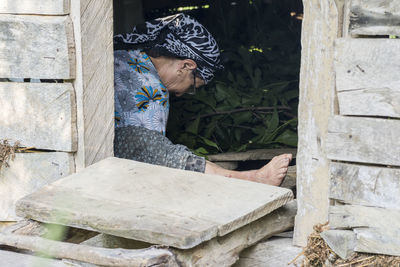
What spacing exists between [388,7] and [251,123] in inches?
102

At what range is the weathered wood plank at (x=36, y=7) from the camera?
9.14ft

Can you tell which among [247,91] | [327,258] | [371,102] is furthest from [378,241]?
[247,91]

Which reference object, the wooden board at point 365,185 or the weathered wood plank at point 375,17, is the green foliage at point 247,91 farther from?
the weathered wood plank at point 375,17

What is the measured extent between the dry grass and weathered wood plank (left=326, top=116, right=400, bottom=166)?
12.1 inches

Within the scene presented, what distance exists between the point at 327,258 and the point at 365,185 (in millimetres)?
304

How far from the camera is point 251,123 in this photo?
4.73 metres

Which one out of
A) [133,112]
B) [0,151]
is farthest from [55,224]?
[133,112]

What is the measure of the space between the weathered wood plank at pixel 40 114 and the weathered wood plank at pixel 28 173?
52mm

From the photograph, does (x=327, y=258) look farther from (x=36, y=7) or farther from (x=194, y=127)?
(x=194, y=127)

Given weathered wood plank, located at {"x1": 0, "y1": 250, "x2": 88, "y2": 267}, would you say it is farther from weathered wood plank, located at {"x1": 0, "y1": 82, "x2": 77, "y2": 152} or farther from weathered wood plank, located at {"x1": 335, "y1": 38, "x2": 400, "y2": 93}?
weathered wood plank, located at {"x1": 335, "y1": 38, "x2": 400, "y2": 93}

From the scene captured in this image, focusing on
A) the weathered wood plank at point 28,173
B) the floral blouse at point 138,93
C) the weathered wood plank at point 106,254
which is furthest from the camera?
the floral blouse at point 138,93

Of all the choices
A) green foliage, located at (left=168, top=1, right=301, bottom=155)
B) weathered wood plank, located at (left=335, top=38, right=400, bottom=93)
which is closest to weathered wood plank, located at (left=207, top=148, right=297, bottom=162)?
green foliage, located at (left=168, top=1, right=301, bottom=155)

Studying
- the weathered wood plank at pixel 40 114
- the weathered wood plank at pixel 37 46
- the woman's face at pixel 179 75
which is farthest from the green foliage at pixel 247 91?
the weathered wood plank at pixel 37 46

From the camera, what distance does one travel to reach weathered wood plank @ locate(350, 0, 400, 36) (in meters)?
2.16
